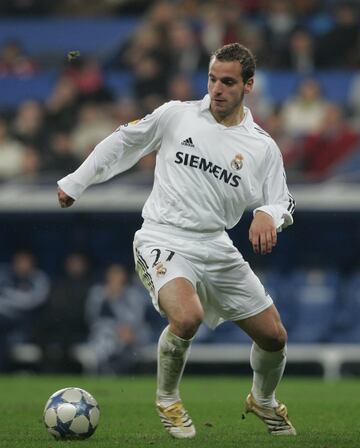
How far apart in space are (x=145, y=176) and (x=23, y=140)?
1.94 m

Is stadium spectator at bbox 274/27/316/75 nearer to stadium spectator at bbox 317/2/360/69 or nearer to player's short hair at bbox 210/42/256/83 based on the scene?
stadium spectator at bbox 317/2/360/69

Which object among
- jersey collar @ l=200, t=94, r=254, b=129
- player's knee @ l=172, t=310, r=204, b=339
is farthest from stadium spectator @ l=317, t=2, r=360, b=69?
player's knee @ l=172, t=310, r=204, b=339

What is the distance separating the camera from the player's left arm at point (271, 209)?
28.2 feet

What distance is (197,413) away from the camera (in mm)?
11867

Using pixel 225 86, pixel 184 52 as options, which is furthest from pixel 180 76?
pixel 225 86

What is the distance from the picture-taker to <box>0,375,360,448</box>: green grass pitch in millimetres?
8820

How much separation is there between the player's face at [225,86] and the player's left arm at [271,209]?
0.42m

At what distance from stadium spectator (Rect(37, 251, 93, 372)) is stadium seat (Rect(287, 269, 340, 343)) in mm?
2999

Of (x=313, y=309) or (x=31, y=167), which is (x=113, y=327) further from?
(x=313, y=309)

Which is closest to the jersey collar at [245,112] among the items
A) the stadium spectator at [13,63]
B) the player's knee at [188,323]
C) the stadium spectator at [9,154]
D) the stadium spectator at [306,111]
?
the player's knee at [188,323]

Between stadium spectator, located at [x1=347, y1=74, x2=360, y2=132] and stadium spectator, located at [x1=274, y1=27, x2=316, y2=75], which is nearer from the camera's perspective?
stadium spectator, located at [x1=347, y1=74, x2=360, y2=132]

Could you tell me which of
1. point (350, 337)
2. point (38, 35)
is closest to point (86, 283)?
point (350, 337)

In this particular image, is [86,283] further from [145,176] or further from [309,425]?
[309,425]

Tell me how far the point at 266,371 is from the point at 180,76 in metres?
11.5
